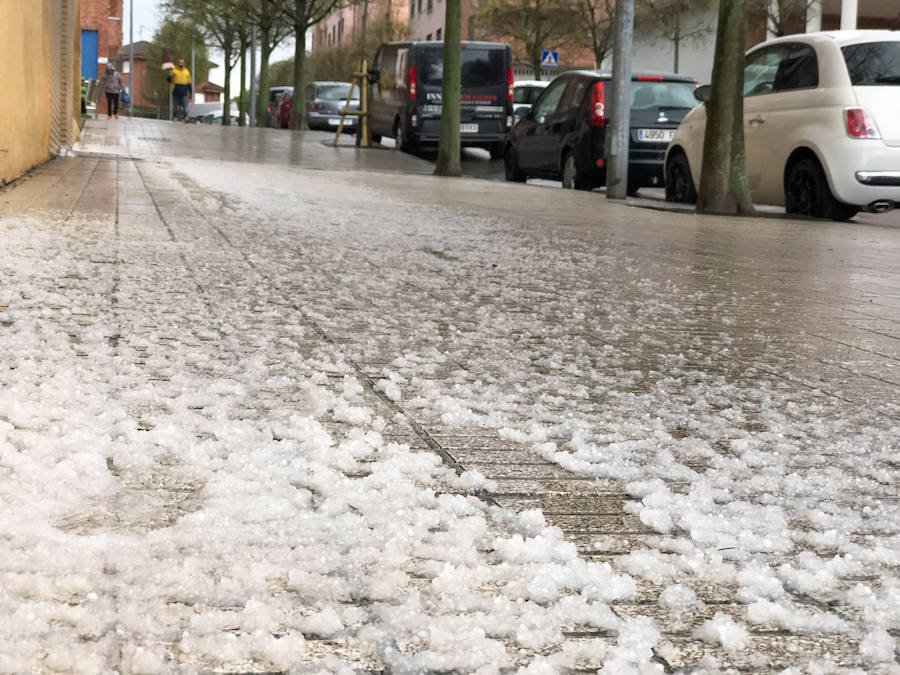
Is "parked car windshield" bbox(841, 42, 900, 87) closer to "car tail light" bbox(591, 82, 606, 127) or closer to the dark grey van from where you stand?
"car tail light" bbox(591, 82, 606, 127)

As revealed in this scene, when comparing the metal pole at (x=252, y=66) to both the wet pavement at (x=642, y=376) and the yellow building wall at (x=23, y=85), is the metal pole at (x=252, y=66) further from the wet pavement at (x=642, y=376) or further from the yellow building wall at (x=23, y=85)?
the wet pavement at (x=642, y=376)

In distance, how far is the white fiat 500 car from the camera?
31.8 ft

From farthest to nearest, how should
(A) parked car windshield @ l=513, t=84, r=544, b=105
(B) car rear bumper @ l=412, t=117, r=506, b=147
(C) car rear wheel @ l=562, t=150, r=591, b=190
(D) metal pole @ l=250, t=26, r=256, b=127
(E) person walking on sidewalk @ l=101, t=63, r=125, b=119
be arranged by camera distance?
(D) metal pole @ l=250, t=26, r=256, b=127 < (E) person walking on sidewalk @ l=101, t=63, r=125, b=119 < (A) parked car windshield @ l=513, t=84, r=544, b=105 < (B) car rear bumper @ l=412, t=117, r=506, b=147 < (C) car rear wheel @ l=562, t=150, r=591, b=190

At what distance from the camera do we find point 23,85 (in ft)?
32.7

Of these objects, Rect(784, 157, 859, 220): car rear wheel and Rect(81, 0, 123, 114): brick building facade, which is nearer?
Rect(784, 157, 859, 220): car rear wheel

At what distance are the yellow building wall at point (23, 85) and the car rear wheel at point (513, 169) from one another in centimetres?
666

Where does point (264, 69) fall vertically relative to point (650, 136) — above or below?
above

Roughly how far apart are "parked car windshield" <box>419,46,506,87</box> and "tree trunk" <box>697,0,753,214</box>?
1040 centimetres

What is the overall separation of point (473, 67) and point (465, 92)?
2.05 feet

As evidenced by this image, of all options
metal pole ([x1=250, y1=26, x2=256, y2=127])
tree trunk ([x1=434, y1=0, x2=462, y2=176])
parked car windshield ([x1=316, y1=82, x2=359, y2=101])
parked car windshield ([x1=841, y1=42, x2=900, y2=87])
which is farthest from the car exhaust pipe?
metal pole ([x1=250, y1=26, x2=256, y2=127])

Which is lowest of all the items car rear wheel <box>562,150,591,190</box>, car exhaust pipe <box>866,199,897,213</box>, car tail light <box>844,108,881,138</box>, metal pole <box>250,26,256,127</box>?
car exhaust pipe <box>866,199,897,213</box>

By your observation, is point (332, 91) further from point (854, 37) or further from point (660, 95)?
point (854, 37)

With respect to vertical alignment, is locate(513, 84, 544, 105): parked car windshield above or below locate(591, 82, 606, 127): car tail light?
above

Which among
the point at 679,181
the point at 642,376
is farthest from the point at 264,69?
the point at 642,376
